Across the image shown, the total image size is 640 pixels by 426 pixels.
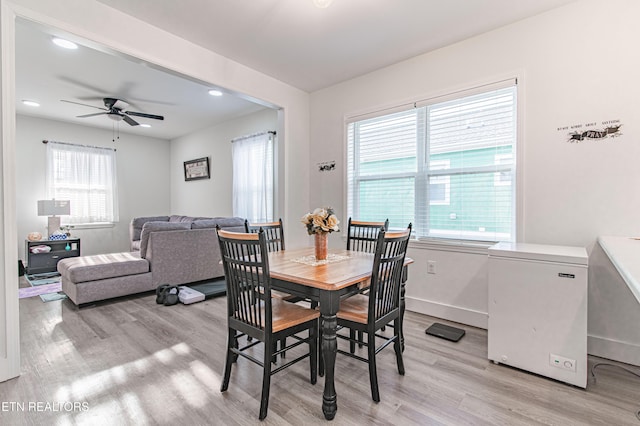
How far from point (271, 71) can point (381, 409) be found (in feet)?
11.3

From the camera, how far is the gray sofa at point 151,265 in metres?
3.38

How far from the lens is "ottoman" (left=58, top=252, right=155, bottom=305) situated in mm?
3316

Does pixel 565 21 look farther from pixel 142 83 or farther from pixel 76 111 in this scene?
pixel 76 111

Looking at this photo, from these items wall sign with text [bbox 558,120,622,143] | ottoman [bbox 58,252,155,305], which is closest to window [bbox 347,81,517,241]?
wall sign with text [bbox 558,120,622,143]

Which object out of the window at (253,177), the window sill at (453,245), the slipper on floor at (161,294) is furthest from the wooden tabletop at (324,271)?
the window at (253,177)

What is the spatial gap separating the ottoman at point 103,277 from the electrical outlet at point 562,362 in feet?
13.3

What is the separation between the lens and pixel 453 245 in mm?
2973

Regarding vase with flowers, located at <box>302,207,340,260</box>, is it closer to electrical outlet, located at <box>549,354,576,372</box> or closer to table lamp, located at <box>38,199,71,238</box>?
electrical outlet, located at <box>549,354,576,372</box>

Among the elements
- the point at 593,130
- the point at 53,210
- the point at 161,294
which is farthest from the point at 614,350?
the point at 53,210

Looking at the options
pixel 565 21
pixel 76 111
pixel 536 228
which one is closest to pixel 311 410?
pixel 536 228

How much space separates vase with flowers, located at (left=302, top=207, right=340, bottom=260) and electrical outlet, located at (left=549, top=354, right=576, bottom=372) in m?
1.61

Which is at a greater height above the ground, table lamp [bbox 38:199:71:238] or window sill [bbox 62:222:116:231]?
table lamp [bbox 38:199:71:238]

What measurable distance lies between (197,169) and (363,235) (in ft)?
16.2

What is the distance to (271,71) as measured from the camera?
3559 mm
